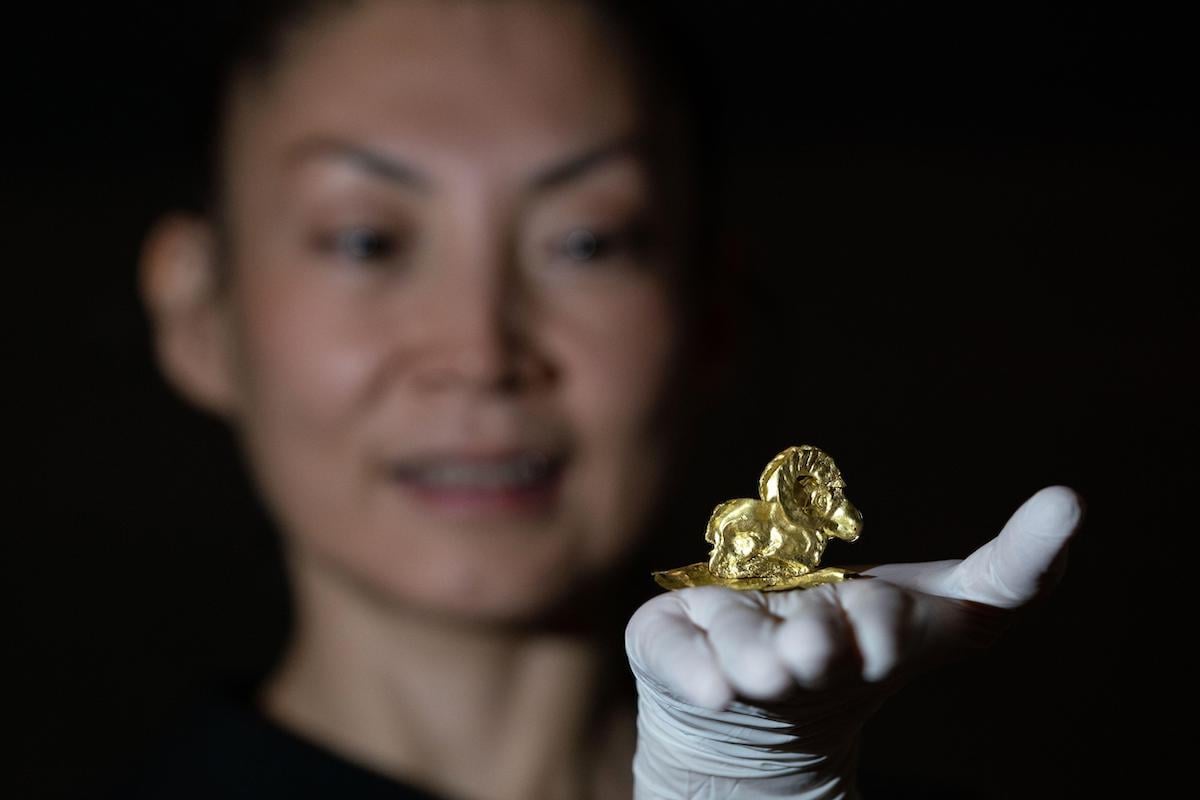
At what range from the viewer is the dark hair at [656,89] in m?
0.95

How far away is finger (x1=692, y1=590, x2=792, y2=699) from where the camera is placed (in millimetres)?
475

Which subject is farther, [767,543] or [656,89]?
[656,89]

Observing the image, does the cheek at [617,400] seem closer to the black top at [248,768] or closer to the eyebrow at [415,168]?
the eyebrow at [415,168]

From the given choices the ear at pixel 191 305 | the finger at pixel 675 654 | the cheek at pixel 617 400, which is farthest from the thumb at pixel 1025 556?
the ear at pixel 191 305

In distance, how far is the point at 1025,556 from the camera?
0.52 metres

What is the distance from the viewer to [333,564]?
97cm

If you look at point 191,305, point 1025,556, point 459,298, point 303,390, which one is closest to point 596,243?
point 459,298

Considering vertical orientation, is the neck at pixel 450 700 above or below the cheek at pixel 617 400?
below

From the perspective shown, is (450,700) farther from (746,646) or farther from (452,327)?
(746,646)

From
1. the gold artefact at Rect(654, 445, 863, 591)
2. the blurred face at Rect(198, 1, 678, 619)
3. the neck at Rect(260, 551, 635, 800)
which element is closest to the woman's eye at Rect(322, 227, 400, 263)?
the blurred face at Rect(198, 1, 678, 619)

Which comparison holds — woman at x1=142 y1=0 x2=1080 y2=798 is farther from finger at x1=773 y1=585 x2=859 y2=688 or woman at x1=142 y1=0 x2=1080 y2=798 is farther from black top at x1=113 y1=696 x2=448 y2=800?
finger at x1=773 y1=585 x2=859 y2=688

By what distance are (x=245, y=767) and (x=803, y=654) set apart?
571mm

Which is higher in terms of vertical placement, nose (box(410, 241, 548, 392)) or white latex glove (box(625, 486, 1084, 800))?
nose (box(410, 241, 548, 392))

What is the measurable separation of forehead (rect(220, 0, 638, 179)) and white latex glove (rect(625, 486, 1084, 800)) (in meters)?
0.43
